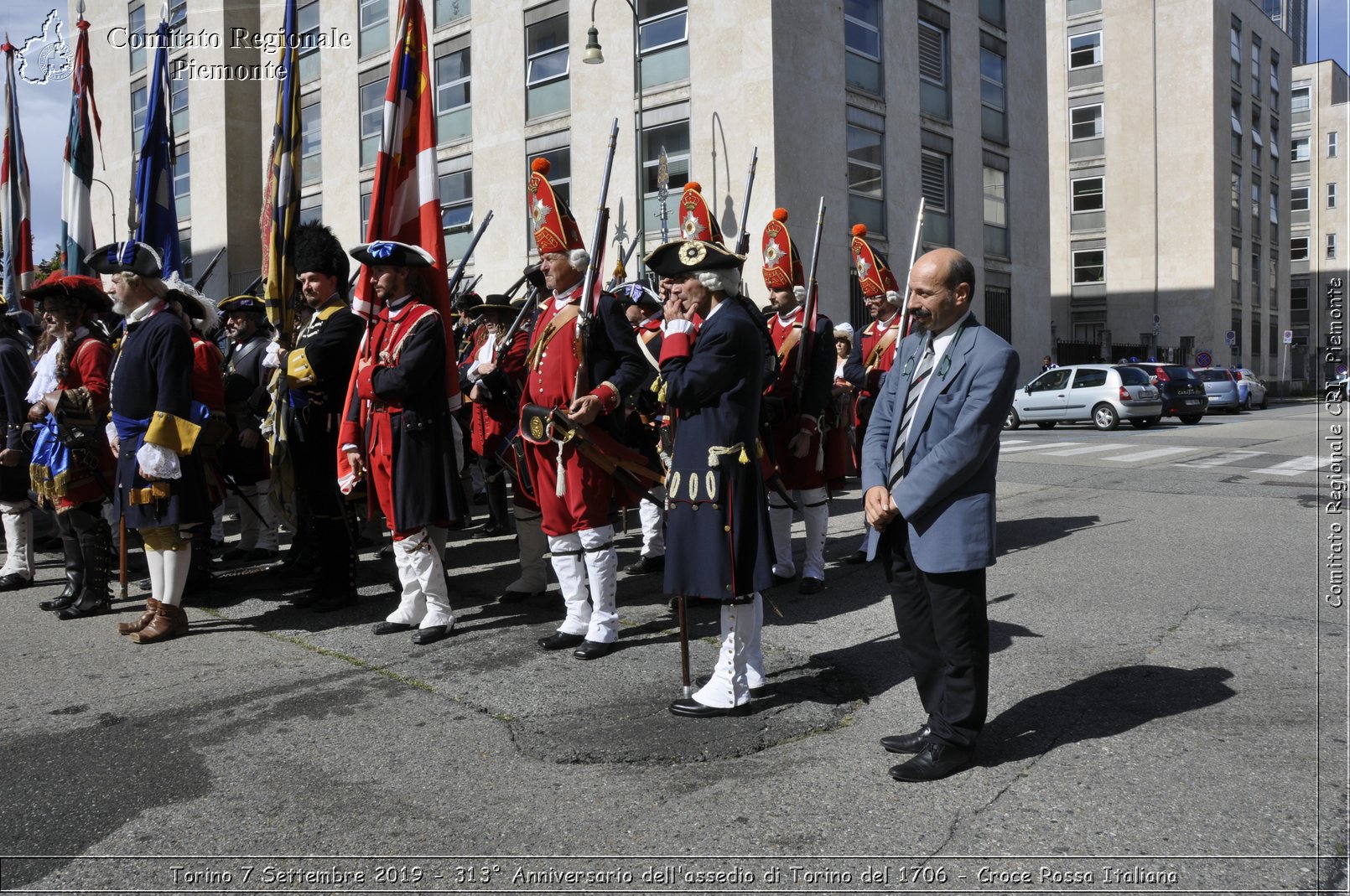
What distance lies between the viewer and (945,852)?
Answer: 3160mm

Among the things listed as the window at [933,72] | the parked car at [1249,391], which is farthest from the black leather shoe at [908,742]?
the parked car at [1249,391]

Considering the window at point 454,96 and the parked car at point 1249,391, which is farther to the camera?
the parked car at point 1249,391

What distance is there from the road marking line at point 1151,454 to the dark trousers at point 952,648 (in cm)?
1237

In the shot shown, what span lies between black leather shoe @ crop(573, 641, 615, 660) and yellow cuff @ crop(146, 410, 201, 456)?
2.50 meters

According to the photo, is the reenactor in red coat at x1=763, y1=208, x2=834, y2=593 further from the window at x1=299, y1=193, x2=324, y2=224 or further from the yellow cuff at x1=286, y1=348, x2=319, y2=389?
the window at x1=299, y1=193, x2=324, y2=224

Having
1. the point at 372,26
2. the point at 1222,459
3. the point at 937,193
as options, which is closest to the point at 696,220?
the point at 1222,459

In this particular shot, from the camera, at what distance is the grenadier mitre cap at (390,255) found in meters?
5.86

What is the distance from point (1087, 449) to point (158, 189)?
14.0 m

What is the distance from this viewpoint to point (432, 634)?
19.1ft

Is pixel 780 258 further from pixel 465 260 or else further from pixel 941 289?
pixel 465 260

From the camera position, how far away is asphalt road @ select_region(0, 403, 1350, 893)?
10.3 ft

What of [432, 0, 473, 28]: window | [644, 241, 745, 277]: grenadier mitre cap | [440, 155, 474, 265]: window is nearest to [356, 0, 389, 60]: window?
[432, 0, 473, 28]: window

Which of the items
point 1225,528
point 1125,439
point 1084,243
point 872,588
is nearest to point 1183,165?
point 1084,243

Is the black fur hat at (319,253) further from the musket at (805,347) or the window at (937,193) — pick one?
the window at (937,193)
